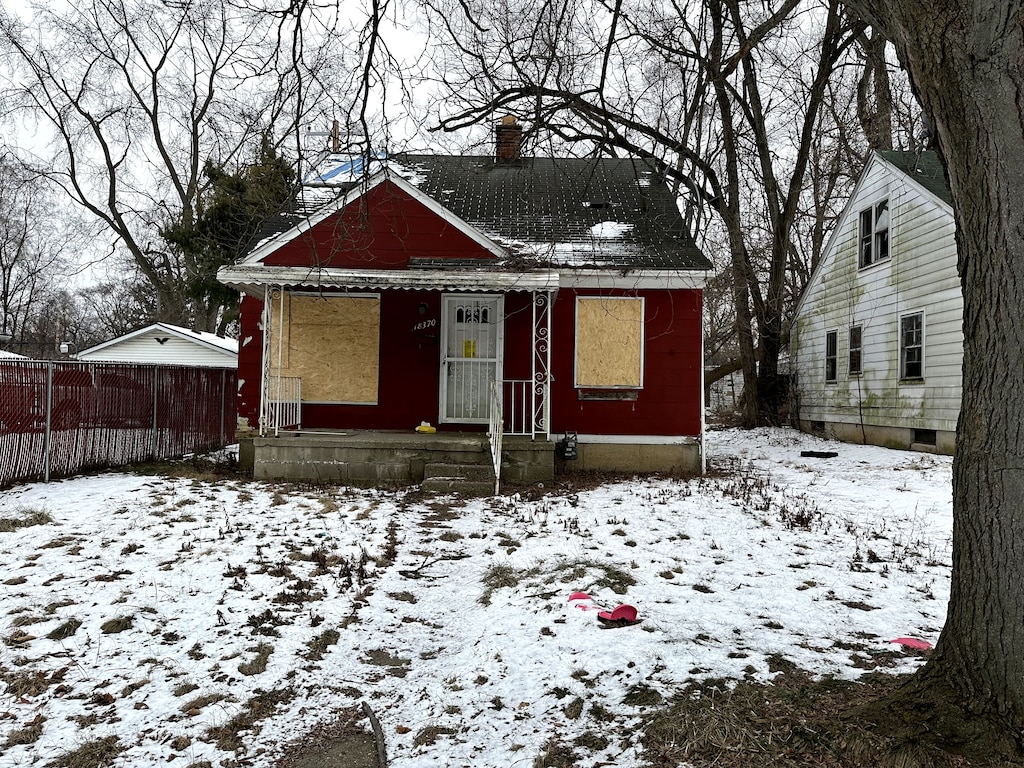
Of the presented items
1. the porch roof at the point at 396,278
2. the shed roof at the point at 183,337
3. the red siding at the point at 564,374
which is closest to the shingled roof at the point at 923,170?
the red siding at the point at 564,374

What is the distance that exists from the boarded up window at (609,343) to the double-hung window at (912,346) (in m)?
6.42

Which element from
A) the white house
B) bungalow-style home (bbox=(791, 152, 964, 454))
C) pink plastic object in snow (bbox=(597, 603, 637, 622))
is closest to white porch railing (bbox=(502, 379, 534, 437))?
pink plastic object in snow (bbox=(597, 603, 637, 622))

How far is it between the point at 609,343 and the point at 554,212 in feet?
9.52

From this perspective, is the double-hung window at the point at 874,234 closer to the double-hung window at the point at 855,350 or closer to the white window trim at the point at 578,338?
the double-hung window at the point at 855,350

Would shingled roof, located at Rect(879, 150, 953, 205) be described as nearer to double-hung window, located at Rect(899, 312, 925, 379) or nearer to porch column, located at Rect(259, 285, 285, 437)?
double-hung window, located at Rect(899, 312, 925, 379)

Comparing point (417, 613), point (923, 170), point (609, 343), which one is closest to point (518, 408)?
point (609, 343)

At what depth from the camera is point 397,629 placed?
4.09 meters

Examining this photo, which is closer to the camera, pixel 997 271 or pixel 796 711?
pixel 997 271

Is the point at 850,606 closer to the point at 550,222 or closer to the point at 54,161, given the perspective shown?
the point at 550,222

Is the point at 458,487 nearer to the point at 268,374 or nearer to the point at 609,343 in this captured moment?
the point at 268,374

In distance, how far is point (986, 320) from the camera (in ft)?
7.92

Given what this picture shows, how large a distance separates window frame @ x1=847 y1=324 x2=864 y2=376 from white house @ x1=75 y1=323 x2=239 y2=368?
16685 mm

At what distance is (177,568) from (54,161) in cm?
2315

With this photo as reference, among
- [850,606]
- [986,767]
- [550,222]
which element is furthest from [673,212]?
[986,767]
